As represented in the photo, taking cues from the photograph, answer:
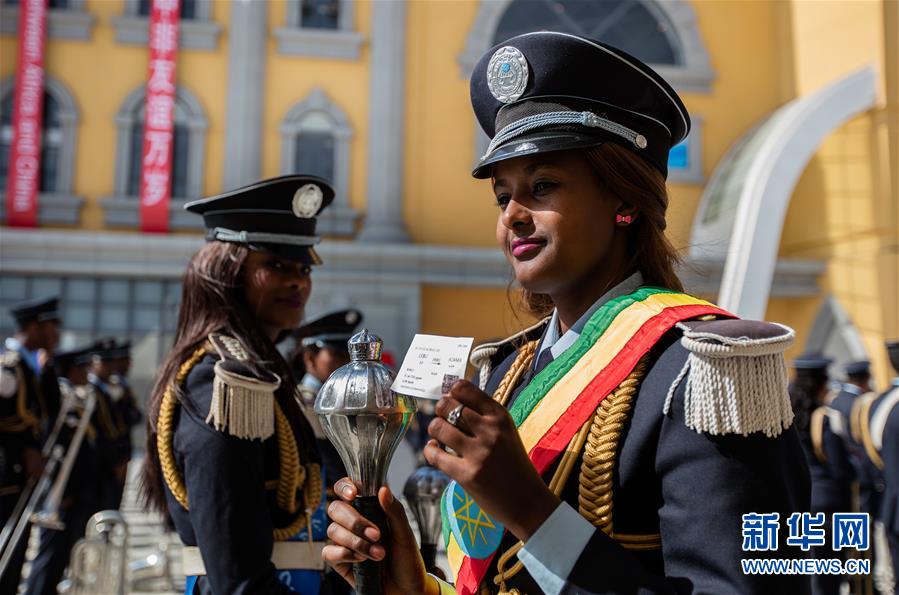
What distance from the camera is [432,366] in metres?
1.25

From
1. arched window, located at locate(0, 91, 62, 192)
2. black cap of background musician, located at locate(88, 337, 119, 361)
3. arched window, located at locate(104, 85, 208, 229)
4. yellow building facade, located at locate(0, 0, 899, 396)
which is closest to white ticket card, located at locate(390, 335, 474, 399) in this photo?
black cap of background musician, located at locate(88, 337, 119, 361)

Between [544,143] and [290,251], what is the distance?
1.39 meters

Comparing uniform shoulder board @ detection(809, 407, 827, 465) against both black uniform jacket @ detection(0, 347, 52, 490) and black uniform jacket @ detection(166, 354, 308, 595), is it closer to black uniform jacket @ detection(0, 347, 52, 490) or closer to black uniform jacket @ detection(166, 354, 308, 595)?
black uniform jacket @ detection(166, 354, 308, 595)

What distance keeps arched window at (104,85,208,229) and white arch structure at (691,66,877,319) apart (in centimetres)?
851

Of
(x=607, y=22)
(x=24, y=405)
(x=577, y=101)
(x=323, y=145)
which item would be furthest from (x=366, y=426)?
(x=607, y=22)

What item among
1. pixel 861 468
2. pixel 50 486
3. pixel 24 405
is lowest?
pixel 50 486

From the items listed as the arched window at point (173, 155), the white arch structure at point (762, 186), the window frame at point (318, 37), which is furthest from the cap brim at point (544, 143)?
the window frame at point (318, 37)

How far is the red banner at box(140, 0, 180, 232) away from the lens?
13.9 metres

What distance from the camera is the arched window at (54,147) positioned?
545 inches

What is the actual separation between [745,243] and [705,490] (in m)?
8.35

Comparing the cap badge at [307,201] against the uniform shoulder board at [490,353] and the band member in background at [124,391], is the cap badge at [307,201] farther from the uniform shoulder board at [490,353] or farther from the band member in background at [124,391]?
the band member in background at [124,391]

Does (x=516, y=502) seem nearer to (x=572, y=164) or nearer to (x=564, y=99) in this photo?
(x=572, y=164)

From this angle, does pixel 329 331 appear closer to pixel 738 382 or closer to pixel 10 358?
pixel 10 358

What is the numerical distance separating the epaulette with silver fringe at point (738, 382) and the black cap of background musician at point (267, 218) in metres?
1.68
